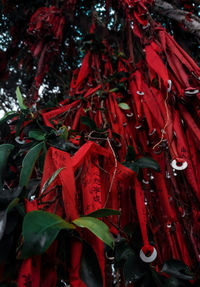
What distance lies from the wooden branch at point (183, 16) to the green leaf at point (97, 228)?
3.63 ft

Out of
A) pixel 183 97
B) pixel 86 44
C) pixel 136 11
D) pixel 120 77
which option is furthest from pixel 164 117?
pixel 86 44

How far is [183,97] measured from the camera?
0.62m

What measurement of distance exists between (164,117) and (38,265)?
1.74ft

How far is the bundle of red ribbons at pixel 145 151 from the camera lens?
414 millimetres

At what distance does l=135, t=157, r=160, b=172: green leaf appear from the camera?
1.58 feet

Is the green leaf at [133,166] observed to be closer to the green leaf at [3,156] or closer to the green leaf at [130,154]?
the green leaf at [130,154]

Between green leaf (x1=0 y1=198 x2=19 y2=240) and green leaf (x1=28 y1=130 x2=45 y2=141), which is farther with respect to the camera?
green leaf (x1=28 y1=130 x2=45 y2=141)

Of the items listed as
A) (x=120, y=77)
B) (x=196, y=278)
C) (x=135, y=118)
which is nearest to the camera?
(x=196, y=278)

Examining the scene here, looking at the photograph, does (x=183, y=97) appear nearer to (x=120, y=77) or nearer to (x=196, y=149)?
(x=196, y=149)

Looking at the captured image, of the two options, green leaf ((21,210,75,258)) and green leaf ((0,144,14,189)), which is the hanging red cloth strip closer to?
green leaf ((21,210,75,258))

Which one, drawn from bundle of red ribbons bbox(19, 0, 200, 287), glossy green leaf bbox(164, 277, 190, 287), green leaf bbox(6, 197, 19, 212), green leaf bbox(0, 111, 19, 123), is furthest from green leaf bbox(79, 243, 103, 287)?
green leaf bbox(0, 111, 19, 123)

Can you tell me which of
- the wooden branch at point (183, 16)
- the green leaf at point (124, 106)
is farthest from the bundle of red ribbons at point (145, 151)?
the wooden branch at point (183, 16)

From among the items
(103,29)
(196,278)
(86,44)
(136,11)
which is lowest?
(196,278)

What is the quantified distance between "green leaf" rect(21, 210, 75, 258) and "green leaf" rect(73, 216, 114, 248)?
22 millimetres
